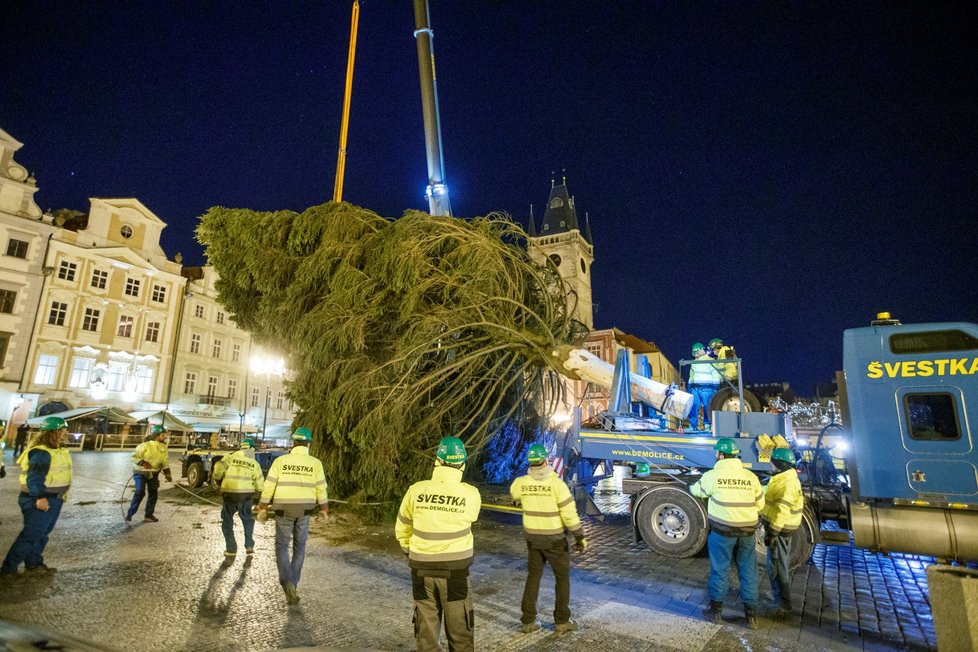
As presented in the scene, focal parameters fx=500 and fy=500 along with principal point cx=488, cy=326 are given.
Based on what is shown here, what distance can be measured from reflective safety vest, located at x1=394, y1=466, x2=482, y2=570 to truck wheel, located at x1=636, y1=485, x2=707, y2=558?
5040mm

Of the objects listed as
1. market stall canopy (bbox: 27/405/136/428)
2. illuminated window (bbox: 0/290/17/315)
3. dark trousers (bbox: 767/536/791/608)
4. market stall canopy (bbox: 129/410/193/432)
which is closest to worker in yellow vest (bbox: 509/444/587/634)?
dark trousers (bbox: 767/536/791/608)

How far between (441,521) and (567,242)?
59942 mm

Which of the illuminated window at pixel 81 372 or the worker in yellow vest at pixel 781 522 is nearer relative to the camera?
the worker in yellow vest at pixel 781 522

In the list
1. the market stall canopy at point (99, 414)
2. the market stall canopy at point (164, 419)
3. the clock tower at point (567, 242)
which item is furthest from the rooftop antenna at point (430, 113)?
the clock tower at point (567, 242)

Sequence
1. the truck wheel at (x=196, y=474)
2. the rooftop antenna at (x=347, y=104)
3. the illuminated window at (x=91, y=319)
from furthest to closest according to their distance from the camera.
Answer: the illuminated window at (x=91, y=319) → the rooftop antenna at (x=347, y=104) → the truck wheel at (x=196, y=474)

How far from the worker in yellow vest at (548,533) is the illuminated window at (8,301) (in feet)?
110

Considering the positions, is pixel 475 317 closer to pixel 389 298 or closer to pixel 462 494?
pixel 389 298

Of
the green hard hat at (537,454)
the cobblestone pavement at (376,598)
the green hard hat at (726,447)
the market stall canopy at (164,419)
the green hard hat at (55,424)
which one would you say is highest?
the market stall canopy at (164,419)

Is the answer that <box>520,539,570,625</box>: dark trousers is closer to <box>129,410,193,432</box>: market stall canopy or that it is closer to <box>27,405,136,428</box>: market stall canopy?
<box>129,410,193,432</box>: market stall canopy

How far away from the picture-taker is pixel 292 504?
17.8ft

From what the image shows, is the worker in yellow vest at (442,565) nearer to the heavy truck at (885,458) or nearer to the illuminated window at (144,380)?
the heavy truck at (885,458)

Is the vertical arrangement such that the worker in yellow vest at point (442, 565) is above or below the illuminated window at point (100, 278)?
below

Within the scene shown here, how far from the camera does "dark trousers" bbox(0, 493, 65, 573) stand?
545 centimetres

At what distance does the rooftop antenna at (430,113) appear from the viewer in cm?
1808
